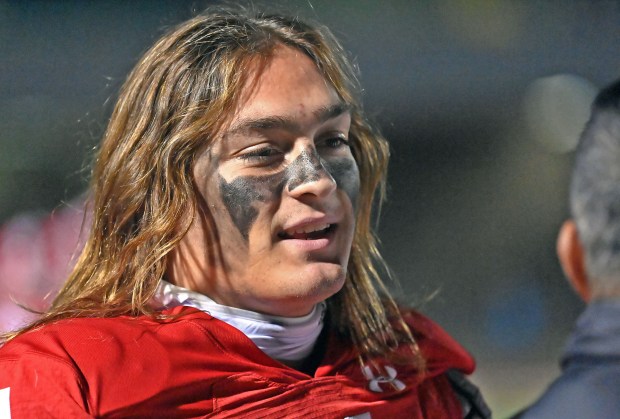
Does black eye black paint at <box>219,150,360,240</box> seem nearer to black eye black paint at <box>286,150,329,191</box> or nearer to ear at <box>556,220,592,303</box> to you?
black eye black paint at <box>286,150,329,191</box>

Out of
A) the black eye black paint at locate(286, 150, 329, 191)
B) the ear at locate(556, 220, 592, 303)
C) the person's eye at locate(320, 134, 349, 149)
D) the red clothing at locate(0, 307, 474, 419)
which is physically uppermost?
the ear at locate(556, 220, 592, 303)

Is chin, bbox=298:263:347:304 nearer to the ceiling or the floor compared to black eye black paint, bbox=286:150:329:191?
nearer to the floor

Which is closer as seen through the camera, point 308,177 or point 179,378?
point 179,378

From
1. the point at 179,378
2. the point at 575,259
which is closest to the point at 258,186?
the point at 179,378

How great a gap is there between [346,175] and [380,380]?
406 mm

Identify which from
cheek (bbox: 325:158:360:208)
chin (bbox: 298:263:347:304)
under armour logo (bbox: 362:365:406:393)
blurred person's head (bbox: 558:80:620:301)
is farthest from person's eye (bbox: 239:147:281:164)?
blurred person's head (bbox: 558:80:620:301)

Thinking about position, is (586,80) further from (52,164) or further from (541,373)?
(52,164)

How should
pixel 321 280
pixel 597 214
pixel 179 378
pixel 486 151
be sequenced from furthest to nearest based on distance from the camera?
1. pixel 486 151
2. pixel 321 280
3. pixel 179 378
4. pixel 597 214

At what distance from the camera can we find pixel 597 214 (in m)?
0.92

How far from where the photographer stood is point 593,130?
963 millimetres

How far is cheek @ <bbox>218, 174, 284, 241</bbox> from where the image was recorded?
1.66 meters

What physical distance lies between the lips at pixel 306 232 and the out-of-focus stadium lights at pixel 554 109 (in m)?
1.79

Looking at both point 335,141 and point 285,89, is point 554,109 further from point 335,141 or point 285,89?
point 285,89

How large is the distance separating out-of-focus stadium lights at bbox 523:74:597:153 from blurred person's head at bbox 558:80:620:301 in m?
2.34
